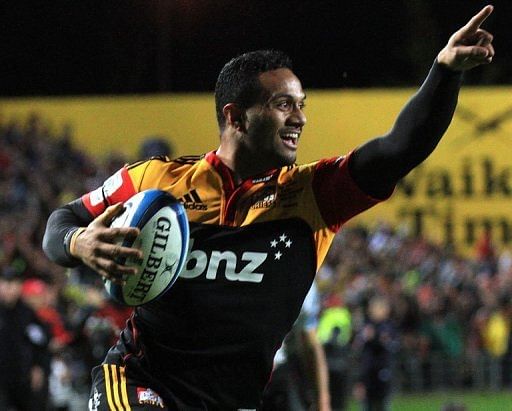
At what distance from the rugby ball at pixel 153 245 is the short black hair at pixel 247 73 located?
60cm

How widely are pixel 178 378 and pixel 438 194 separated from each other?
1842 centimetres

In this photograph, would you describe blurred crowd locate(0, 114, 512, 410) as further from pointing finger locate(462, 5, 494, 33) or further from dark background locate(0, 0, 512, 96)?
dark background locate(0, 0, 512, 96)

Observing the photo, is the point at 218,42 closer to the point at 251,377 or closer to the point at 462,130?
the point at 462,130

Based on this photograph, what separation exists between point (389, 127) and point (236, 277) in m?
18.1

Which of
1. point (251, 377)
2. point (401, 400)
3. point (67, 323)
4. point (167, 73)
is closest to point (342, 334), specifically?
point (401, 400)

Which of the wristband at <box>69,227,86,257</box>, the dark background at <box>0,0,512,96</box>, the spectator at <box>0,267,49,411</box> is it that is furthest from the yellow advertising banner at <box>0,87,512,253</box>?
the wristband at <box>69,227,86,257</box>

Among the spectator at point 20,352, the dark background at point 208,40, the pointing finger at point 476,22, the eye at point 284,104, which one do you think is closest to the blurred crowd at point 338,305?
the spectator at point 20,352

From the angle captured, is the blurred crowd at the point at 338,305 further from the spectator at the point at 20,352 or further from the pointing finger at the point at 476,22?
the pointing finger at the point at 476,22

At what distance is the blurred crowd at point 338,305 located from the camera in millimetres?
11695

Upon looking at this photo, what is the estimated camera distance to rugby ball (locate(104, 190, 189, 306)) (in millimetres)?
4355

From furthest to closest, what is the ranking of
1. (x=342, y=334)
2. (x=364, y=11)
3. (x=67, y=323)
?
(x=364, y=11) < (x=342, y=334) < (x=67, y=323)

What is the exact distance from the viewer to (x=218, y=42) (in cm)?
3338

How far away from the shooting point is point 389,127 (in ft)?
73.9

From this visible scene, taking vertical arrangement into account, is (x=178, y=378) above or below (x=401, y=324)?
above
